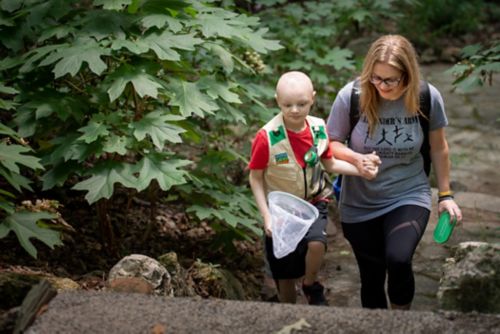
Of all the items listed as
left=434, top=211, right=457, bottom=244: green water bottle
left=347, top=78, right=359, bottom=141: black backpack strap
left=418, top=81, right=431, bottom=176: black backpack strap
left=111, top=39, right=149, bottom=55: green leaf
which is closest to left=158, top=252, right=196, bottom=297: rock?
left=111, top=39, right=149, bottom=55: green leaf

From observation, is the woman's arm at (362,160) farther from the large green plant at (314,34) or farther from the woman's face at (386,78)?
the large green plant at (314,34)

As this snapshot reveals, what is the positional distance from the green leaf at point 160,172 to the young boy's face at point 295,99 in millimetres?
697

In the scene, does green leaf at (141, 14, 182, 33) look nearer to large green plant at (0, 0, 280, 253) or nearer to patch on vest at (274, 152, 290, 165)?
large green plant at (0, 0, 280, 253)

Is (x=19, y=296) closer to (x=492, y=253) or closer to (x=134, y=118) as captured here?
(x=134, y=118)

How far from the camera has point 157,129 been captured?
12.9 ft

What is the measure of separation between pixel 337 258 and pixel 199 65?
1812 millimetres

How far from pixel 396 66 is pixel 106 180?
5.09 ft

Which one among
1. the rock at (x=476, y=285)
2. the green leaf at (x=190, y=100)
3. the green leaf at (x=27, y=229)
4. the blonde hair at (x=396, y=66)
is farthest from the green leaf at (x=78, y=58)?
the rock at (x=476, y=285)

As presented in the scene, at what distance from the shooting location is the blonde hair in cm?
344

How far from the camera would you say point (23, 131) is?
391cm

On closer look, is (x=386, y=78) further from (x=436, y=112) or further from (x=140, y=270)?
(x=140, y=270)

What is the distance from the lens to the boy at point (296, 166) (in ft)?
11.5

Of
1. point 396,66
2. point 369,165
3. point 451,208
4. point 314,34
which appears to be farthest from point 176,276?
point 314,34

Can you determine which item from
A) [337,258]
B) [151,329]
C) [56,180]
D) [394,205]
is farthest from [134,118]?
[337,258]
